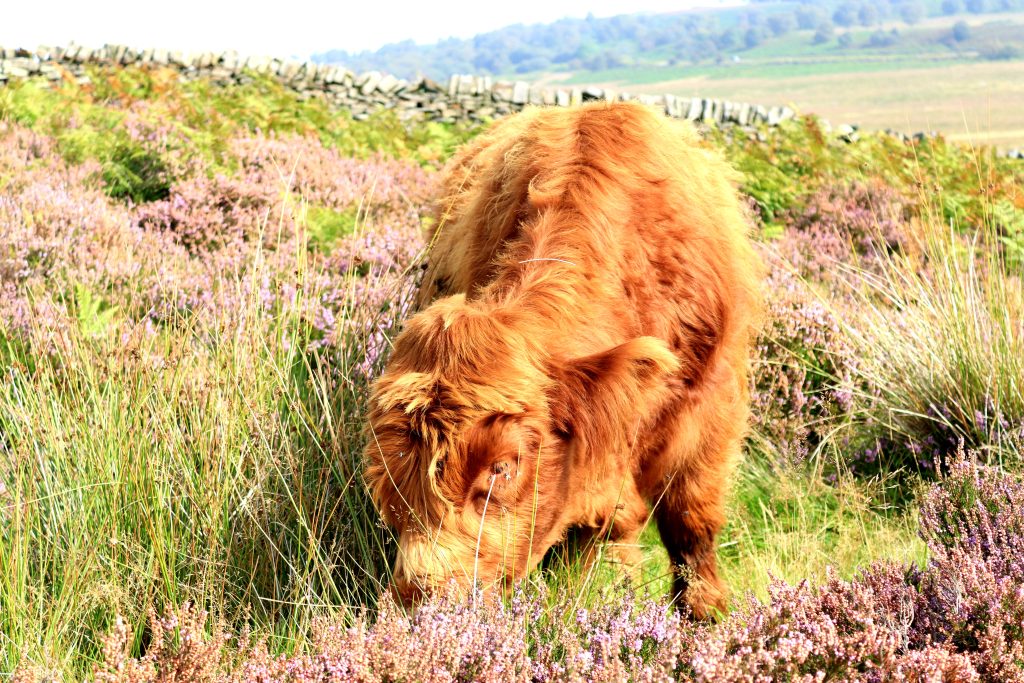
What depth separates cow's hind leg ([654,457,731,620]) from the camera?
11.1ft

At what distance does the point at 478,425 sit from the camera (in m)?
2.46

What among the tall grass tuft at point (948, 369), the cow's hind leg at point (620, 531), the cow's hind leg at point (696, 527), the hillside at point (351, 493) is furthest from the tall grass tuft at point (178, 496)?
the tall grass tuft at point (948, 369)

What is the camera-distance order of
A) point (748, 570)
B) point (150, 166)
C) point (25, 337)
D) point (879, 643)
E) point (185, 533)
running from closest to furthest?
point (879, 643), point (185, 533), point (748, 570), point (25, 337), point (150, 166)

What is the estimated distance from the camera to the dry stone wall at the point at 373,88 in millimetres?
14242

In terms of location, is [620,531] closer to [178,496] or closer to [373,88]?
[178,496]

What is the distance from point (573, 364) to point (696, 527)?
1171 mm

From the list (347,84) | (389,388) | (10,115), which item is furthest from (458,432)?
(347,84)

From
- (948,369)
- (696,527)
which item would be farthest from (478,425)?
(948,369)

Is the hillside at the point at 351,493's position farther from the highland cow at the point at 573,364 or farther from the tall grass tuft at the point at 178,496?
the highland cow at the point at 573,364

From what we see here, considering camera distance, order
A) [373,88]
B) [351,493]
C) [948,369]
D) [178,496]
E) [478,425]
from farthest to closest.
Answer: [373,88] < [948,369] < [351,493] < [178,496] < [478,425]

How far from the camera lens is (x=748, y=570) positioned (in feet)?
12.0

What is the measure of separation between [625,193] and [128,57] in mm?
15161

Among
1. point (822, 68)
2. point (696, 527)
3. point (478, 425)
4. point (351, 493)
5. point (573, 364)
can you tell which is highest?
point (822, 68)

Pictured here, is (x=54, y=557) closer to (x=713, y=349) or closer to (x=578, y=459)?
(x=578, y=459)
